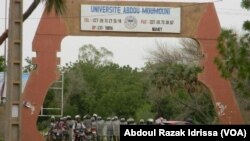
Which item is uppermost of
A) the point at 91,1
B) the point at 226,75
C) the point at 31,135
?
the point at 91,1

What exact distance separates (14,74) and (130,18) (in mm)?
11496

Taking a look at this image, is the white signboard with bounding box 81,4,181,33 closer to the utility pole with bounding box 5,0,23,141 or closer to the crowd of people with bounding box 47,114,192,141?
the crowd of people with bounding box 47,114,192,141

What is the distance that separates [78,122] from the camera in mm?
34000

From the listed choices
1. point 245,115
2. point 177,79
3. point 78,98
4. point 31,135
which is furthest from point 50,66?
point 78,98

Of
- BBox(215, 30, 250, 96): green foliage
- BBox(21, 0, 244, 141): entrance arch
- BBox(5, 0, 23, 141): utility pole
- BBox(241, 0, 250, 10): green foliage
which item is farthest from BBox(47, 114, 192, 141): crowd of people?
BBox(5, 0, 23, 141): utility pole

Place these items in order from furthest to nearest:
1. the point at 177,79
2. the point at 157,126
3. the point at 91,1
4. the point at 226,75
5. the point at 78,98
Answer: the point at 78,98
the point at 177,79
the point at 91,1
the point at 226,75
the point at 157,126

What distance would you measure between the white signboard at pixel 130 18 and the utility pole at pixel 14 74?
→ 33.5 feet

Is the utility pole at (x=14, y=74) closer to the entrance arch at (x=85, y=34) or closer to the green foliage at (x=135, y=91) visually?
the entrance arch at (x=85, y=34)

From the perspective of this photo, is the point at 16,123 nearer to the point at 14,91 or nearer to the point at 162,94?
the point at 14,91

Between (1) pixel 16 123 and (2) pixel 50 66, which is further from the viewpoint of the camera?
(2) pixel 50 66

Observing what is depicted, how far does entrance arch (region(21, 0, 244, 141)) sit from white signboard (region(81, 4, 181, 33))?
0.18 metres

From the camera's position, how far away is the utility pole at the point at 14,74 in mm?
18953

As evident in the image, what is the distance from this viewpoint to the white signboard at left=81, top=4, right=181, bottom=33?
2977 centimetres

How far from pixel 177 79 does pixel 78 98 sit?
2236cm
